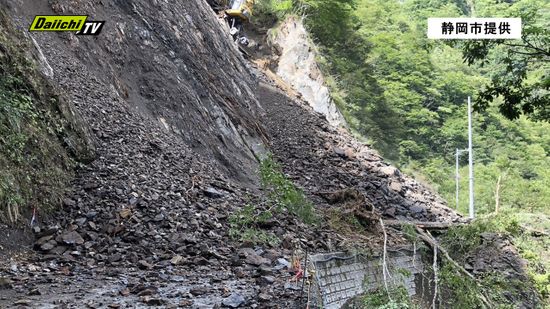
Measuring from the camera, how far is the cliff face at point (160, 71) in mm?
7668

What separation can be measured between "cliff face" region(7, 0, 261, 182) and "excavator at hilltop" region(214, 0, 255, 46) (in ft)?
19.3

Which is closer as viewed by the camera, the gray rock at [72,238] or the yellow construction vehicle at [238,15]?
the gray rock at [72,238]

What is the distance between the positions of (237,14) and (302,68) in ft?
11.3

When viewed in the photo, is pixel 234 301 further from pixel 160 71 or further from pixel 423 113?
pixel 423 113

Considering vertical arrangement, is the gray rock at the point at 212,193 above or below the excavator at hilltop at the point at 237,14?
below

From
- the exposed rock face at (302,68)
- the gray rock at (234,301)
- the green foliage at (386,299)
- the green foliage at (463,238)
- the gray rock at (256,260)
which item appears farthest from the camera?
the exposed rock face at (302,68)

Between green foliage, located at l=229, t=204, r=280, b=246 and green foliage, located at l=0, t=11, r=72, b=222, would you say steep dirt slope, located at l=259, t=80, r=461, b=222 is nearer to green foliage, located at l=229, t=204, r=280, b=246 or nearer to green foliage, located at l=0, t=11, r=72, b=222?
green foliage, located at l=229, t=204, r=280, b=246

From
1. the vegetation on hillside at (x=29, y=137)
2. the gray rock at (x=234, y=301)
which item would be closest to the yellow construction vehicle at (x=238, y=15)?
the vegetation on hillside at (x=29, y=137)

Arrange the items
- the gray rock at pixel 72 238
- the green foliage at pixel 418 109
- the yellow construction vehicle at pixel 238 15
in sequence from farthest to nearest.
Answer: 1. the green foliage at pixel 418 109
2. the yellow construction vehicle at pixel 238 15
3. the gray rock at pixel 72 238

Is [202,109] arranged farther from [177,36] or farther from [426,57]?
[426,57]

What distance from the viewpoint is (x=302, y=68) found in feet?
58.3

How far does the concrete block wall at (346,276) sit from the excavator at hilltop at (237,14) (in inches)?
565

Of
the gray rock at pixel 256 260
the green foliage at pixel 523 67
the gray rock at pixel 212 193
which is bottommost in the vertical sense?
the gray rock at pixel 256 260

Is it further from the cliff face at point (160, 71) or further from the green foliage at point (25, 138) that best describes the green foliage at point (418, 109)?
the green foliage at point (25, 138)
